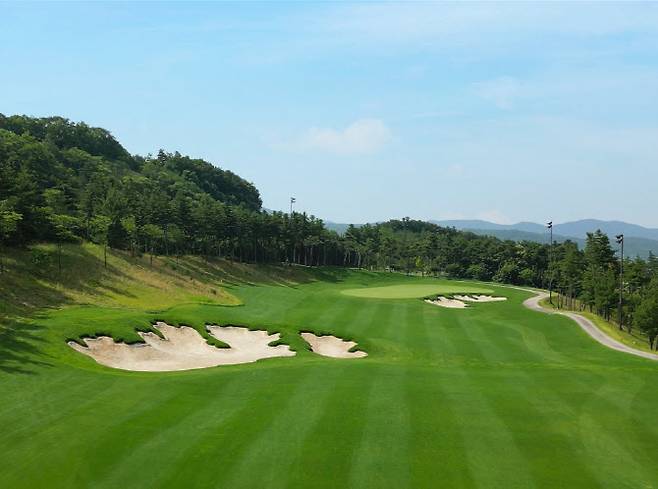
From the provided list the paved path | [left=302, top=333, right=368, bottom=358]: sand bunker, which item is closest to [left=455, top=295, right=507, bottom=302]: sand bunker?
the paved path

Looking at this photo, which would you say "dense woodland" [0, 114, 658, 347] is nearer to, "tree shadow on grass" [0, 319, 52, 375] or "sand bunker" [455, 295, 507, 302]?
"sand bunker" [455, 295, 507, 302]

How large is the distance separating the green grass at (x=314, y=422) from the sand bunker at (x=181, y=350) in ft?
5.19

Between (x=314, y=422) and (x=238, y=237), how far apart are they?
102 m

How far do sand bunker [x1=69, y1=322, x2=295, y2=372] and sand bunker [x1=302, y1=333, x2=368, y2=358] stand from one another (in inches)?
107

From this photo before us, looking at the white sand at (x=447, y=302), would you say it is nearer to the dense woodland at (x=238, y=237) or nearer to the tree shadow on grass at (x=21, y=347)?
the dense woodland at (x=238, y=237)

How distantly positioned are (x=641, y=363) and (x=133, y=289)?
54.2 meters

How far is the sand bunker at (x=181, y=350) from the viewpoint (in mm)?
31781

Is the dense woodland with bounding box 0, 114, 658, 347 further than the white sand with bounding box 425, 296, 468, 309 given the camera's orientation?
No

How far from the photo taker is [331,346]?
41531 mm

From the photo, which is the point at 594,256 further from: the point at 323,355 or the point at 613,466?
the point at 613,466

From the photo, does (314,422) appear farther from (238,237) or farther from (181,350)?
(238,237)

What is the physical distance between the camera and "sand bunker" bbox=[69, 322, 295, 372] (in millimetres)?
31781

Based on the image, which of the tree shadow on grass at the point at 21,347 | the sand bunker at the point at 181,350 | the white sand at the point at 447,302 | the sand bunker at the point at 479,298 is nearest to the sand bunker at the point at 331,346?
the sand bunker at the point at 181,350

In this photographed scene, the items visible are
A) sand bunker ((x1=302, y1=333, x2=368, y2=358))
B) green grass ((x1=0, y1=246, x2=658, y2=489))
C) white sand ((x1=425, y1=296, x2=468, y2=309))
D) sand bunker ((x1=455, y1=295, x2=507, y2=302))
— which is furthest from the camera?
sand bunker ((x1=455, y1=295, x2=507, y2=302))
